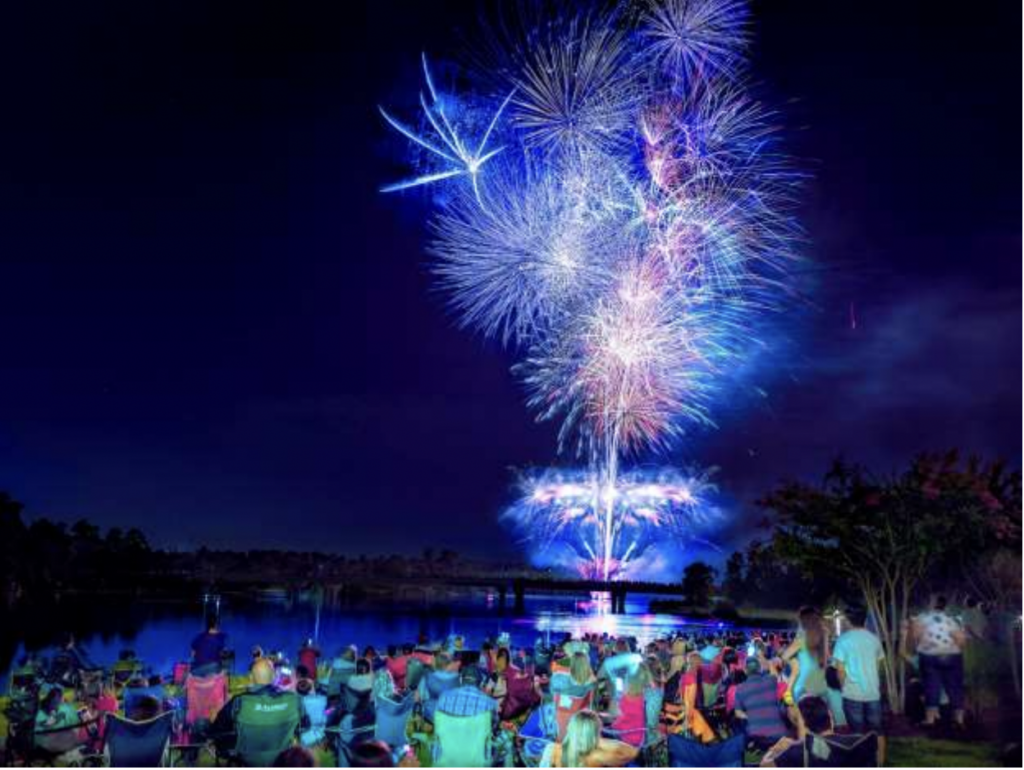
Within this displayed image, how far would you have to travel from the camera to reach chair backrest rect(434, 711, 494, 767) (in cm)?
551

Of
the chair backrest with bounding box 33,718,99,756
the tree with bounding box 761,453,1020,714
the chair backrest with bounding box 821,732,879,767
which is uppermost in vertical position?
the tree with bounding box 761,453,1020,714

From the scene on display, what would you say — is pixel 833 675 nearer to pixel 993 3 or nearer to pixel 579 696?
pixel 579 696

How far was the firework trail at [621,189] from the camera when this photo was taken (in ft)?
35.8

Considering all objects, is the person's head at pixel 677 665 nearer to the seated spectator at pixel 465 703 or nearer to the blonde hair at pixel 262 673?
the seated spectator at pixel 465 703

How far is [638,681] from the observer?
20.4 feet

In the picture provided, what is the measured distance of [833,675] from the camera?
657cm

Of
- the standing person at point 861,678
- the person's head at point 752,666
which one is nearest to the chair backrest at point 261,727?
the person's head at point 752,666

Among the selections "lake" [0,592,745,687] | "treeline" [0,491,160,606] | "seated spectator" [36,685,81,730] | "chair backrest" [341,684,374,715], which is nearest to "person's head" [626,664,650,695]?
"chair backrest" [341,684,374,715]

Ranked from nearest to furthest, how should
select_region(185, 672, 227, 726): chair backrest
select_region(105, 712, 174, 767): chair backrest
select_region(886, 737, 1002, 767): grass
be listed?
select_region(105, 712, 174, 767): chair backrest → select_region(185, 672, 227, 726): chair backrest → select_region(886, 737, 1002, 767): grass

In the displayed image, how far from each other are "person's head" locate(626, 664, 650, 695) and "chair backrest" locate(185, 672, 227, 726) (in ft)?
8.72

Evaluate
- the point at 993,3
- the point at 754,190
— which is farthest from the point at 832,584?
A: the point at 993,3

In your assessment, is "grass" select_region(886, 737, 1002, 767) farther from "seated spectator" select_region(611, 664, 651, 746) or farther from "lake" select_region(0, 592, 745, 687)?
"lake" select_region(0, 592, 745, 687)

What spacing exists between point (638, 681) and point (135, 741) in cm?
299

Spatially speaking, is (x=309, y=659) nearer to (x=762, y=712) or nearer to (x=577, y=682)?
(x=577, y=682)
